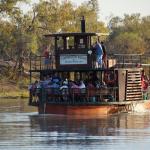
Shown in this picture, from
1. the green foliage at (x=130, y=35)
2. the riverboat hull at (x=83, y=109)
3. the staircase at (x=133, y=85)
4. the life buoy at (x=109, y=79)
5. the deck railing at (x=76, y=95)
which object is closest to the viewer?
the riverboat hull at (x=83, y=109)

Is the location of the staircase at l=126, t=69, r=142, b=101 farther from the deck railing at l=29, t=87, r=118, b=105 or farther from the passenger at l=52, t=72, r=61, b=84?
the passenger at l=52, t=72, r=61, b=84

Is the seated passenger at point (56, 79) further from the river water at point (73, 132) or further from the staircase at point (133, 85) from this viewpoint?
the staircase at point (133, 85)

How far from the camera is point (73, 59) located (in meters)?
39.0

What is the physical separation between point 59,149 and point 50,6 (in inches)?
2076

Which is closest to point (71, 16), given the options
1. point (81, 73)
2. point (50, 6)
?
point (50, 6)

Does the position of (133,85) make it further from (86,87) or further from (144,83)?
(86,87)

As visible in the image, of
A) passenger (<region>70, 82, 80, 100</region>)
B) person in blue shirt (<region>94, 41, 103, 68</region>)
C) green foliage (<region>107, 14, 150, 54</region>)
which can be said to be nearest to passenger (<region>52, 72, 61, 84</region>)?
passenger (<region>70, 82, 80, 100</region>)

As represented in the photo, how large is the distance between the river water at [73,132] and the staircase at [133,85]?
1196 mm

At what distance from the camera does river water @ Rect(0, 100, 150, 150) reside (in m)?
24.9

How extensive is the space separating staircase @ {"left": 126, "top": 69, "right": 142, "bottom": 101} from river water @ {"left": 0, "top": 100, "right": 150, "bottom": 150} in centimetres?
120

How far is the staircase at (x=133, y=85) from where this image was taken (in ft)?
131

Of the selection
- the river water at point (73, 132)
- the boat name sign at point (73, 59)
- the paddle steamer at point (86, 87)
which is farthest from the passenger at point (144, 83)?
the boat name sign at point (73, 59)

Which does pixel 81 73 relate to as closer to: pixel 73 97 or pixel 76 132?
pixel 73 97

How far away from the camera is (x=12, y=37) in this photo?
74.4 m
